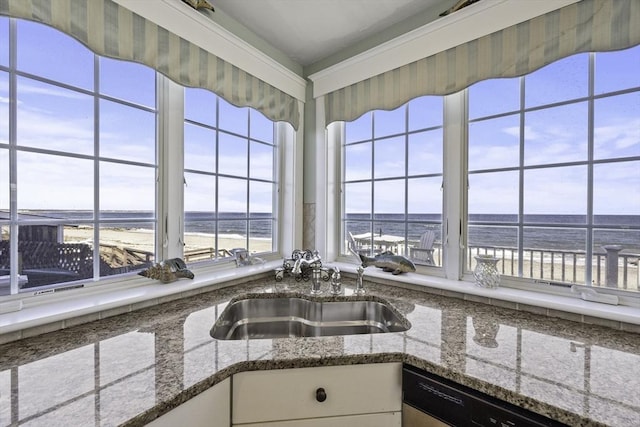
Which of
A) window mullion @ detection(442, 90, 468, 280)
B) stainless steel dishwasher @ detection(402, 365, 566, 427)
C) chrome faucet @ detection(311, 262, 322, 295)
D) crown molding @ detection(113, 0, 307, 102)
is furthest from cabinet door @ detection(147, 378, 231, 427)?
crown molding @ detection(113, 0, 307, 102)

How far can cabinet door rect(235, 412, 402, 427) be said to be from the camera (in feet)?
2.86

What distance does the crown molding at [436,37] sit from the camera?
4.24 feet

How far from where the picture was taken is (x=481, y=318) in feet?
3.84

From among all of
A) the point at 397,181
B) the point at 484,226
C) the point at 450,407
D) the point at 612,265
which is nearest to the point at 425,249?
the point at 484,226

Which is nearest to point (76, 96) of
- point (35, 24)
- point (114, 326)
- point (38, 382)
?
point (35, 24)

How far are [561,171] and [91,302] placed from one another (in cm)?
218

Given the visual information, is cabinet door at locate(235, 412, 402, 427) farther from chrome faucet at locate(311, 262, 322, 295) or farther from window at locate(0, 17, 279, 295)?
window at locate(0, 17, 279, 295)

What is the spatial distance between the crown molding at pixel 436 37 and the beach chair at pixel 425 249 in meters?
1.05

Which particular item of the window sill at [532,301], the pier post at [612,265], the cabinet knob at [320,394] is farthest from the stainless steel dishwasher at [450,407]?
the pier post at [612,265]

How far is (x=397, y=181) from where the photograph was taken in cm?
184

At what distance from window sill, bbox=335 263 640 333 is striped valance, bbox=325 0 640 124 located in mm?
1045

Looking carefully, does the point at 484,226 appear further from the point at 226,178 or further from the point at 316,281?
the point at 226,178

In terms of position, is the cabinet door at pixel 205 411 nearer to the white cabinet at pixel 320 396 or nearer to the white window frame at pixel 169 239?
the white cabinet at pixel 320 396

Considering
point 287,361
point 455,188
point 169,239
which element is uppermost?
point 455,188
